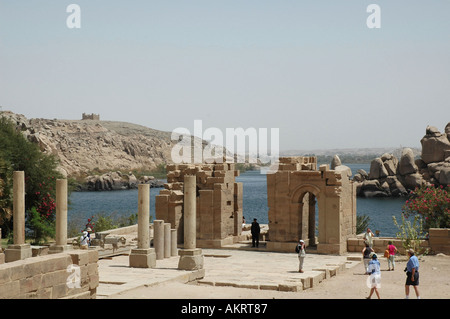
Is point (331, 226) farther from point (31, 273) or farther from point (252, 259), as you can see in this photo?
point (31, 273)

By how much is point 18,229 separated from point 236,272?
6.80 meters

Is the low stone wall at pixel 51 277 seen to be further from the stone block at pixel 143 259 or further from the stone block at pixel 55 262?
the stone block at pixel 143 259

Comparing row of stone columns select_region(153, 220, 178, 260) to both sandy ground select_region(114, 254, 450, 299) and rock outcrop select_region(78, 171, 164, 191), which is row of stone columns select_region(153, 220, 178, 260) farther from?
rock outcrop select_region(78, 171, 164, 191)

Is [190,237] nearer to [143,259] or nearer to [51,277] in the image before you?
[143,259]

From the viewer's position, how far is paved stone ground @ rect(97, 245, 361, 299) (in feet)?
55.6

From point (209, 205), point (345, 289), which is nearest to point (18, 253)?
point (209, 205)

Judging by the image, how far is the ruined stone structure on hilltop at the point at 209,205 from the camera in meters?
26.8

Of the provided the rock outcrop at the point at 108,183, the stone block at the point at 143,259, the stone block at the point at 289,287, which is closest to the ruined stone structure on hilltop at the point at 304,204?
the stone block at the point at 143,259

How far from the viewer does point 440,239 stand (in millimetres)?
24297

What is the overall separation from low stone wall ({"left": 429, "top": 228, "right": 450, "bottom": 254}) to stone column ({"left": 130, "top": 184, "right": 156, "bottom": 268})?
1090 centimetres

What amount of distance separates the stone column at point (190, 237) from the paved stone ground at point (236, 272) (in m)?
0.29

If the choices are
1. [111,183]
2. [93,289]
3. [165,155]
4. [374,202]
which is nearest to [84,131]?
[165,155]

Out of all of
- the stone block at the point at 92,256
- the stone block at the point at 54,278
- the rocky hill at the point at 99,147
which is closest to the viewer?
the stone block at the point at 54,278
